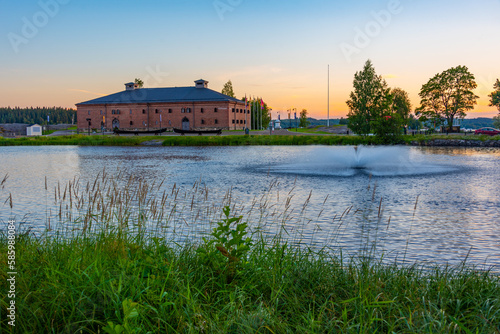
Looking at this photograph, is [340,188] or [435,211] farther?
[340,188]

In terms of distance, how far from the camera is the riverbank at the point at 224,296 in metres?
3.67

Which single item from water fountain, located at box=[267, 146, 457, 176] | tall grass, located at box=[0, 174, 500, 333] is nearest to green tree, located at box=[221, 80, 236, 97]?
water fountain, located at box=[267, 146, 457, 176]

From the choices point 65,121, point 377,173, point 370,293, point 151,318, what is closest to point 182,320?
point 151,318

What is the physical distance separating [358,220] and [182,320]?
7.68 meters

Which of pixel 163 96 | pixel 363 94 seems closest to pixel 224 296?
pixel 363 94

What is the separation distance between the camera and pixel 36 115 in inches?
7397

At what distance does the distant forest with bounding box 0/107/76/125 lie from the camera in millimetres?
181413

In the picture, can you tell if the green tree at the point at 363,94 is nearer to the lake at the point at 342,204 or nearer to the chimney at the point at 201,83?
the lake at the point at 342,204

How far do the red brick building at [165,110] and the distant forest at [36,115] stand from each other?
3855 inches

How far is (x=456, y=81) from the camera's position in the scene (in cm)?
6744

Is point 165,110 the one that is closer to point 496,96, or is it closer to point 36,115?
point 496,96

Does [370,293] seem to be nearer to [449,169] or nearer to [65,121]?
[449,169]

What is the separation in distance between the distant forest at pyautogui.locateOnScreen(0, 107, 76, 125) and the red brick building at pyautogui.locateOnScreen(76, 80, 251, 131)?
97913 mm

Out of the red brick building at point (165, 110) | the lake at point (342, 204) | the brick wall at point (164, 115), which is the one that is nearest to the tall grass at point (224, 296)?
the lake at point (342, 204)
